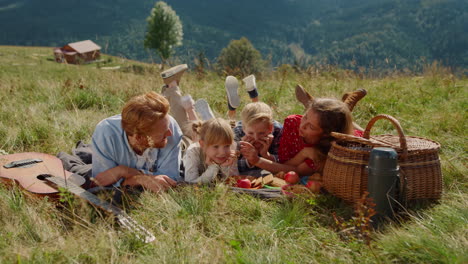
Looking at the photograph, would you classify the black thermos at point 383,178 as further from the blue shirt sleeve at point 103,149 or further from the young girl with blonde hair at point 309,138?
the blue shirt sleeve at point 103,149

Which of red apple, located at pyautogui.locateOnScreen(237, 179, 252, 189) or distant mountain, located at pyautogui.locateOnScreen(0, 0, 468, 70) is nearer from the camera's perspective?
red apple, located at pyautogui.locateOnScreen(237, 179, 252, 189)

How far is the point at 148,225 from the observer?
2.85m

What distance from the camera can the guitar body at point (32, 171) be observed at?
3.27 m

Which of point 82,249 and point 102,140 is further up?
point 102,140

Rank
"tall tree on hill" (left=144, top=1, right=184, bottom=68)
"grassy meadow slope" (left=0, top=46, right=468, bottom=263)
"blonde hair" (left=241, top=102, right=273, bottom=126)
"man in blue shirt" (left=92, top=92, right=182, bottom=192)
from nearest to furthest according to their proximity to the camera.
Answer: "grassy meadow slope" (left=0, top=46, right=468, bottom=263) → "man in blue shirt" (left=92, top=92, right=182, bottom=192) → "blonde hair" (left=241, top=102, right=273, bottom=126) → "tall tree on hill" (left=144, top=1, right=184, bottom=68)

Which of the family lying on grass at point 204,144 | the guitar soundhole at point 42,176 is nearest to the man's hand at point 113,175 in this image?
the family lying on grass at point 204,144

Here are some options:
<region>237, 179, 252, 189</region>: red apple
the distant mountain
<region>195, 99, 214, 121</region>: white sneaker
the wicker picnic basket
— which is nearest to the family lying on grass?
<region>237, 179, 252, 189</region>: red apple

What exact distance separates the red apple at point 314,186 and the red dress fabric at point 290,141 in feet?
2.16

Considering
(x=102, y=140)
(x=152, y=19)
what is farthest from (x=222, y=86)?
(x=152, y=19)

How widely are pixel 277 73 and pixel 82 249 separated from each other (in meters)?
7.55

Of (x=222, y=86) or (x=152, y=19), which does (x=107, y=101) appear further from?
(x=152, y=19)

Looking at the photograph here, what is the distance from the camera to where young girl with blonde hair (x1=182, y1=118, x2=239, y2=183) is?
3.64 m

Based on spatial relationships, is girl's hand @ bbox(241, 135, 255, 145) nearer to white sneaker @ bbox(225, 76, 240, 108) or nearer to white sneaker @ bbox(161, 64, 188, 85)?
white sneaker @ bbox(225, 76, 240, 108)

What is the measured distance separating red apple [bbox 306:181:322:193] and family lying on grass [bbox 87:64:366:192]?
41 cm
